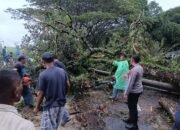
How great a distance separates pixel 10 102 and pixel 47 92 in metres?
3.19

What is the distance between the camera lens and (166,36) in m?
27.4

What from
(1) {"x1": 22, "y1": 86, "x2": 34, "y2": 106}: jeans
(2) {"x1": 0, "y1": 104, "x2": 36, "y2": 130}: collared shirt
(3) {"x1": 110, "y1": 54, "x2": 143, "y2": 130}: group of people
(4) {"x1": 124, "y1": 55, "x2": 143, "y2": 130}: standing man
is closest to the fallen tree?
(3) {"x1": 110, "y1": 54, "x2": 143, "y2": 130}: group of people

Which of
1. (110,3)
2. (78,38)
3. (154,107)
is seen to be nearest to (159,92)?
(154,107)

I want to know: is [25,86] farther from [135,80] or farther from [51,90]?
[51,90]

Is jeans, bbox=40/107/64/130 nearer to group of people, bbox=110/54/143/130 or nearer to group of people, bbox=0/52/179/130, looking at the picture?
group of people, bbox=0/52/179/130

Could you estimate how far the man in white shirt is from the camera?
217 centimetres

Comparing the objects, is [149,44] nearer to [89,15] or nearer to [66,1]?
[89,15]

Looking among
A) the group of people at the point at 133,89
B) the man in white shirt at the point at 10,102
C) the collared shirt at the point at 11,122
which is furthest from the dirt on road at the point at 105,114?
the collared shirt at the point at 11,122

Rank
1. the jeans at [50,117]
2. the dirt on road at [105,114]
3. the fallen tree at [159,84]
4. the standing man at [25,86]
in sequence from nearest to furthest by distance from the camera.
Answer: the jeans at [50,117] < the dirt on road at [105,114] < the standing man at [25,86] < the fallen tree at [159,84]

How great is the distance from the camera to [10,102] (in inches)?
91.3

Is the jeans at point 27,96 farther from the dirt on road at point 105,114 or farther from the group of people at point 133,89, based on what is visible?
the group of people at point 133,89

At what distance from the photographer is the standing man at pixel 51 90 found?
213 inches

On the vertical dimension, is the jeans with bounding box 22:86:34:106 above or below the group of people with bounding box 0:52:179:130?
below

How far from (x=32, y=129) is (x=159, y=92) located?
9884 mm
